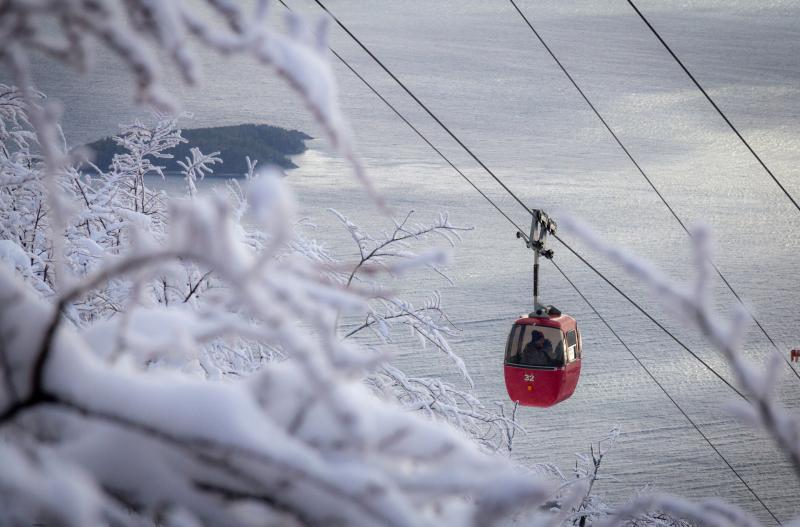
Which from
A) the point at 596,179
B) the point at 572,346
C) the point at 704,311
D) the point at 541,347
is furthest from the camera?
the point at 596,179

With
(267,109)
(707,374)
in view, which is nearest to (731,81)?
(267,109)

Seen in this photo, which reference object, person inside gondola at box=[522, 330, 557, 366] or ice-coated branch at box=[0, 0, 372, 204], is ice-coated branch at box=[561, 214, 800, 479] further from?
person inside gondola at box=[522, 330, 557, 366]

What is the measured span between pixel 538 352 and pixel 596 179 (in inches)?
1491

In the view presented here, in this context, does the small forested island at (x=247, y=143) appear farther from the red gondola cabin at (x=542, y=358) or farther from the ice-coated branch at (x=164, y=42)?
the ice-coated branch at (x=164, y=42)

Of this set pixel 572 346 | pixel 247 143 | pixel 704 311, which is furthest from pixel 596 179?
pixel 704 311

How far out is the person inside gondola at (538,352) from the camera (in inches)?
333

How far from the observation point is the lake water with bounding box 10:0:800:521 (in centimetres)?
2219

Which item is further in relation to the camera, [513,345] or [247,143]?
[247,143]

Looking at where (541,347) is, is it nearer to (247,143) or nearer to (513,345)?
(513,345)

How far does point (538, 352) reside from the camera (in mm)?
8602

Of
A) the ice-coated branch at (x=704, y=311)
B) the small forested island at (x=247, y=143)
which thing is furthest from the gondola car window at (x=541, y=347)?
the small forested island at (x=247, y=143)

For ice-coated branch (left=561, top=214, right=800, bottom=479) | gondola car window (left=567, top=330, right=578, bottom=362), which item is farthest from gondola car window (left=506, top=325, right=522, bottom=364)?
ice-coated branch (left=561, top=214, right=800, bottom=479)

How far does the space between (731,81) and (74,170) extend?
199ft

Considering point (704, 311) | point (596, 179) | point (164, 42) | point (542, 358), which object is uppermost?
point (164, 42)
